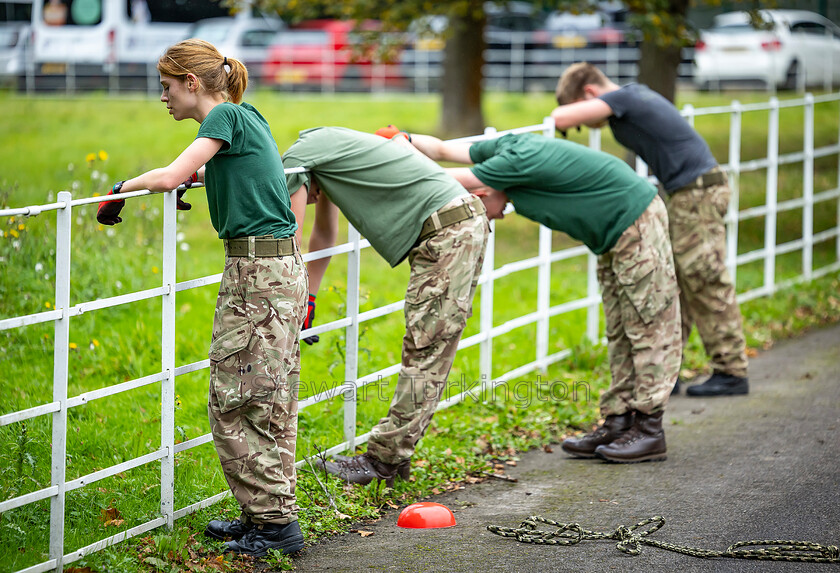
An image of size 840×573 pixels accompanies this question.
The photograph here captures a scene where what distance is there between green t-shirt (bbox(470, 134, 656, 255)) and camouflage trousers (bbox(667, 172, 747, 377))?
1279 mm

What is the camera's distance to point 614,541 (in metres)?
4.29

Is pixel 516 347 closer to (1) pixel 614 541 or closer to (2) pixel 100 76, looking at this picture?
(1) pixel 614 541

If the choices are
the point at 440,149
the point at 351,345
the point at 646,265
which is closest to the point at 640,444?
the point at 646,265

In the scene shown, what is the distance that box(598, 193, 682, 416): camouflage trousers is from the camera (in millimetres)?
5289

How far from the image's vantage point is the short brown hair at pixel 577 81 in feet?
19.6

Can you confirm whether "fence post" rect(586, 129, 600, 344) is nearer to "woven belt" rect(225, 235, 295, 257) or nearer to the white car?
"woven belt" rect(225, 235, 295, 257)

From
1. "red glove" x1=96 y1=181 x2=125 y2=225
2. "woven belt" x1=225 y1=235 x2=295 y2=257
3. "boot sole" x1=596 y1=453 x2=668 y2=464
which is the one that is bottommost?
"boot sole" x1=596 y1=453 x2=668 y2=464

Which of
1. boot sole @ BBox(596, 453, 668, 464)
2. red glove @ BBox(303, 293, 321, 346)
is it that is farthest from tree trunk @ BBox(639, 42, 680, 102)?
red glove @ BBox(303, 293, 321, 346)

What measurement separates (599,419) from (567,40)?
1929 cm

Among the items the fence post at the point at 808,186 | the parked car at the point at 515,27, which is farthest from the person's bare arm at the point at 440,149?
the parked car at the point at 515,27

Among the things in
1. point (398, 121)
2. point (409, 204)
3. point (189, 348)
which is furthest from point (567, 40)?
point (409, 204)

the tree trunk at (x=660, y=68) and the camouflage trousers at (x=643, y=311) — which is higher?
the tree trunk at (x=660, y=68)

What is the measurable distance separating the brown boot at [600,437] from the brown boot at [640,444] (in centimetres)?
6

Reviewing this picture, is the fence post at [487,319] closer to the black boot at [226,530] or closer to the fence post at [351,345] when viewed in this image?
the fence post at [351,345]
